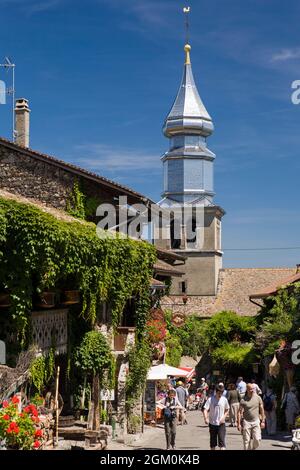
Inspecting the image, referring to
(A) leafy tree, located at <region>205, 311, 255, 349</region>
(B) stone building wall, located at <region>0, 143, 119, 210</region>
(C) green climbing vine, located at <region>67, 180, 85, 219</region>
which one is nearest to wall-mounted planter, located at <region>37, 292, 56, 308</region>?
(C) green climbing vine, located at <region>67, 180, 85, 219</region>

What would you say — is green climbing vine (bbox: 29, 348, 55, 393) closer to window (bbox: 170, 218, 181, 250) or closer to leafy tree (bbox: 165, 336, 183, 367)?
leafy tree (bbox: 165, 336, 183, 367)

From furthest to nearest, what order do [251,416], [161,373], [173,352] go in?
[173,352] < [161,373] < [251,416]

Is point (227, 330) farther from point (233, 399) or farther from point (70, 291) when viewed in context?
point (70, 291)

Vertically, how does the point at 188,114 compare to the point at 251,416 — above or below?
above

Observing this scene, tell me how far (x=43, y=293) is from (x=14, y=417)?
614 cm

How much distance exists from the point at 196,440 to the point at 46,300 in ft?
19.9

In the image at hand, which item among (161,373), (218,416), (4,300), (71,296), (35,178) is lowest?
(218,416)

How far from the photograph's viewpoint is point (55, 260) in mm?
17531

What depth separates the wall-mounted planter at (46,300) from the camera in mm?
18484

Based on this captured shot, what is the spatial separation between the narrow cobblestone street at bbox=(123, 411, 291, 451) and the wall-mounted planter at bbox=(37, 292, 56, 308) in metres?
4.44

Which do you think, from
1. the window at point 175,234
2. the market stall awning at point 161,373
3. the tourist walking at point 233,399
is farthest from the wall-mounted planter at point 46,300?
the window at point 175,234

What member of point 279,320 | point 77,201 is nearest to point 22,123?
point 77,201

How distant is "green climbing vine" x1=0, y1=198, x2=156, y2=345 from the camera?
54.6 ft

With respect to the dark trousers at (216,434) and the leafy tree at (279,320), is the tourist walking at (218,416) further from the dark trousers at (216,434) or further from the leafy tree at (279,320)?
the leafy tree at (279,320)
